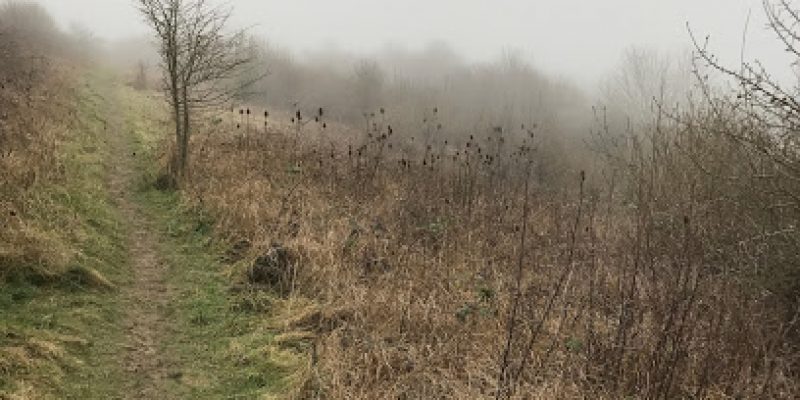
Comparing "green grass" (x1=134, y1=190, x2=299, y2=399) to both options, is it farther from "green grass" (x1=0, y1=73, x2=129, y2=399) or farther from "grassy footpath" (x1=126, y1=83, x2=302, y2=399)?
"green grass" (x1=0, y1=73, x2=129, y2=399)

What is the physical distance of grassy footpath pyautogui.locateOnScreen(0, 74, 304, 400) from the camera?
5590mm

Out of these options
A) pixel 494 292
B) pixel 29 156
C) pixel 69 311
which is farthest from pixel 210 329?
pixel 29 156

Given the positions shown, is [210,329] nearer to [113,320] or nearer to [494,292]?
[113,320]

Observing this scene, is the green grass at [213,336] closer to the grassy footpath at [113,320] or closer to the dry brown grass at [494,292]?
the grassy footpath at [113,320]

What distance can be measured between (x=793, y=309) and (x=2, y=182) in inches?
364

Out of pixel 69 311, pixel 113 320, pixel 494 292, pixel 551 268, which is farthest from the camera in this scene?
pixel 551 268

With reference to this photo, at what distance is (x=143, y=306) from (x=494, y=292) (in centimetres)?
372

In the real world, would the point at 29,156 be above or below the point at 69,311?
above

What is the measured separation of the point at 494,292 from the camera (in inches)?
286

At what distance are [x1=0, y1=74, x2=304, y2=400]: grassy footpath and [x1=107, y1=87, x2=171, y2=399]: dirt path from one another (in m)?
0.07

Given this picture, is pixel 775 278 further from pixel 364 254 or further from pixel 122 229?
pixel 122 229

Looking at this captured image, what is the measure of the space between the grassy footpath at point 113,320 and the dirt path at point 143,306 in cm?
7

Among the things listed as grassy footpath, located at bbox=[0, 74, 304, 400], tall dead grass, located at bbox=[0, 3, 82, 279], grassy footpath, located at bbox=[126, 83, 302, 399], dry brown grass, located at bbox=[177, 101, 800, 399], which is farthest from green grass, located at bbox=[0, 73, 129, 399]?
dry brown grass, located at bbox=[177, 101, 800, 399]

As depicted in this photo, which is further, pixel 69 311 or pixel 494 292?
pixel 494 292
